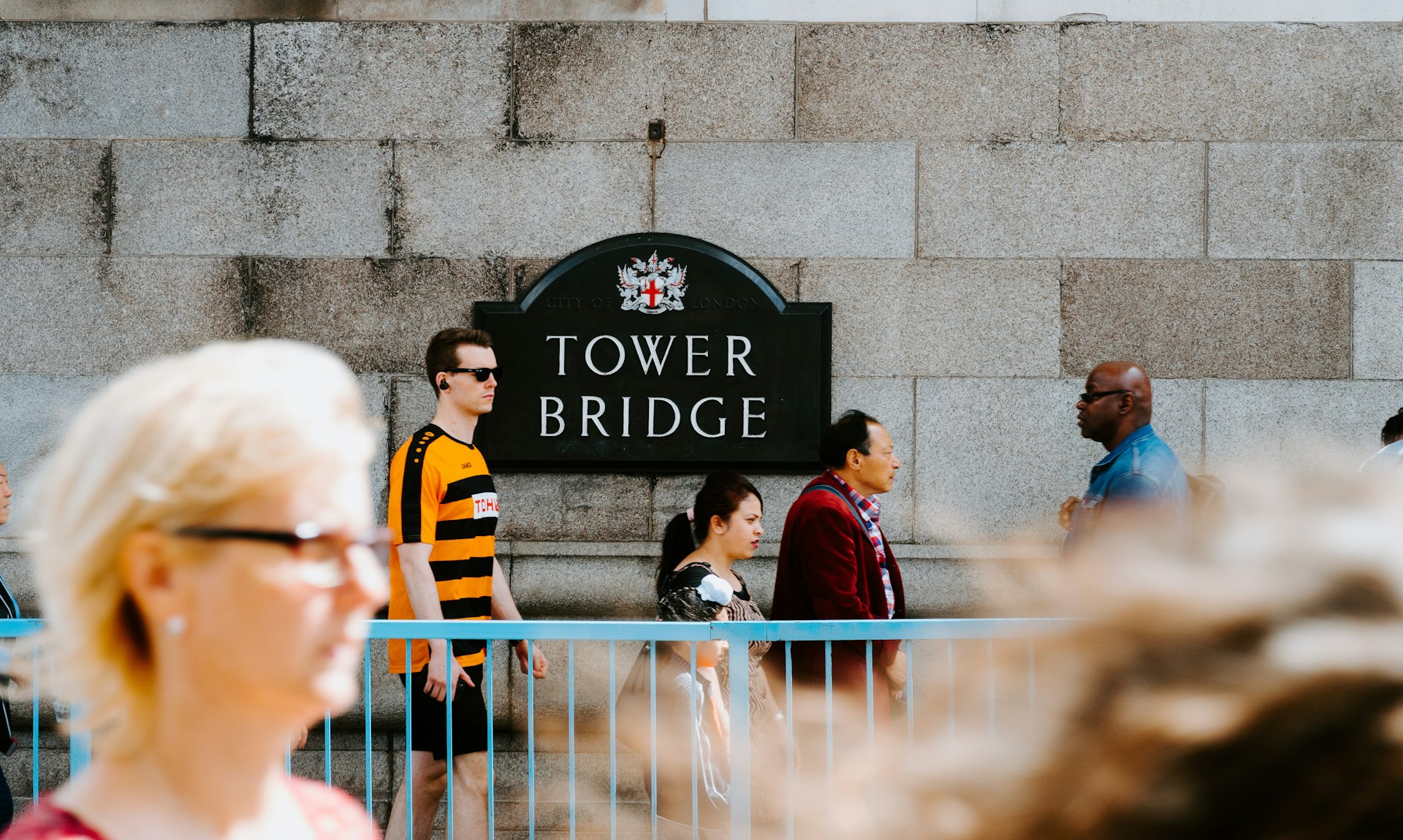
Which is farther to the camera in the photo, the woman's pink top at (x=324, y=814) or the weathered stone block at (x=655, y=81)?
the weathered stone block at (x=655, y=81)

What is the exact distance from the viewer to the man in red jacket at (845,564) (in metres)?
4.47

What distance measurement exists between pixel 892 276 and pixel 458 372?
7.78 ft

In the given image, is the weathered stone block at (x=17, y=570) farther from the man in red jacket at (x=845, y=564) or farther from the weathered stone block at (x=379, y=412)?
the man in red jacket at (x=845, y=564)

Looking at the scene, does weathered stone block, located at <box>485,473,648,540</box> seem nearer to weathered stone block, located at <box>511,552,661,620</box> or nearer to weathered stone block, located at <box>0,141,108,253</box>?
weathered stone block, located at <box>511,552,661,620</box>

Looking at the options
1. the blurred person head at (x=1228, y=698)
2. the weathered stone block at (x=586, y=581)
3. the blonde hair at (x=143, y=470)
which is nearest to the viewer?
the blurred person head at (x=1228, y=698)

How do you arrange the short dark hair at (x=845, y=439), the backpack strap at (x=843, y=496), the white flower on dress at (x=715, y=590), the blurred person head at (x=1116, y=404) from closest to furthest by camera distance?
the white flower on dress at (x=715, y=590) < the backpack strap at (x=843, y=496) < the short dark hair at (x=845, y=439) < the blurred person head at (x=1116, y=404)

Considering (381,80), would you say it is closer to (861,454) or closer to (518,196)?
(518,196)

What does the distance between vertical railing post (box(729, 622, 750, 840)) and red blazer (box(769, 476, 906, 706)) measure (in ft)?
1.64

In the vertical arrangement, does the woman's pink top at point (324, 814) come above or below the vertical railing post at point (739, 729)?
above

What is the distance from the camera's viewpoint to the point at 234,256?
247 inches

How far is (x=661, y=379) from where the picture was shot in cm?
617

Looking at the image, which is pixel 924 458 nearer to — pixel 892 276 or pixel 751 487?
pixel 892 276

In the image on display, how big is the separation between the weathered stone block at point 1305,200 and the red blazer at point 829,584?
8.89ft

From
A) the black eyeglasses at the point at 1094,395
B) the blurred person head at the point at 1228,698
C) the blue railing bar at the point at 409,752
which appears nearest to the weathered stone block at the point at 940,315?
the black eyeglasses at the point at 1094,395
